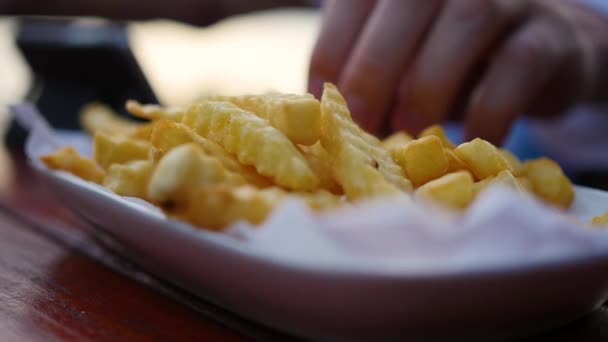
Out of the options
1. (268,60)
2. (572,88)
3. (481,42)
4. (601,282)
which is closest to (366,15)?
(481,42)

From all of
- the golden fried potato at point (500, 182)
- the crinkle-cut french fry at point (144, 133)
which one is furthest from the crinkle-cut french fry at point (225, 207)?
the crinkle-cut french fry at point (144, 133)

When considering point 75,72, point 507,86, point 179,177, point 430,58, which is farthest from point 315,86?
point 75,72

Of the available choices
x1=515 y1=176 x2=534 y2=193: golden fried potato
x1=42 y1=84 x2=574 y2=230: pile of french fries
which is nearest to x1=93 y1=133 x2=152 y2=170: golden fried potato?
x1=42 y1=84 x2=574 y2=230: pile of french fries

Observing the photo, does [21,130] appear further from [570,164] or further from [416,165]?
[570,164]

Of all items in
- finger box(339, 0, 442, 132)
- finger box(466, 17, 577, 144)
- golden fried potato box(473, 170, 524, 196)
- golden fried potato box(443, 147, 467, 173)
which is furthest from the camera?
finger box(466, 17, 577, 144)

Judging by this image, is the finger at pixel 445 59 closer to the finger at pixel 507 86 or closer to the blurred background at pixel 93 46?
the finger at pixel 507 86

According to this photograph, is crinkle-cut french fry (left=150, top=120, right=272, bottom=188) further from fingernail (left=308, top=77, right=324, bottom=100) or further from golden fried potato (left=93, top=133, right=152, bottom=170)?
fingernail (left=308, top=77, right=324, bottom=100)
